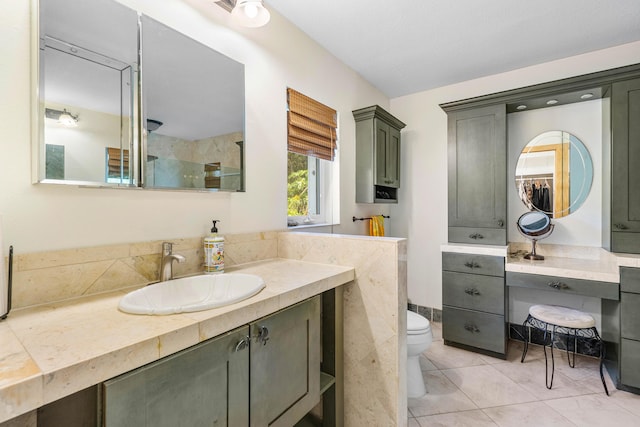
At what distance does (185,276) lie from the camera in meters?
1.36

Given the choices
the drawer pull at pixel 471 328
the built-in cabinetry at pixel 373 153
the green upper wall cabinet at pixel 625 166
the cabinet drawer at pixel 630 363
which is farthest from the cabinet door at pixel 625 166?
the built-in cabinetry at pixel 373 153

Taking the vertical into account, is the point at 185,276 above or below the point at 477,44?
below

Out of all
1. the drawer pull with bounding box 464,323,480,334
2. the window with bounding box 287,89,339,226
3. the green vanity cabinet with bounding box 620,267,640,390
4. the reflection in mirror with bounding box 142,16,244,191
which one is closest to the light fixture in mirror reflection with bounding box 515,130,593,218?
the green vanity cabinet with bounding box 620,267,640,390

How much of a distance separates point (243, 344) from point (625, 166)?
2730 millimetres

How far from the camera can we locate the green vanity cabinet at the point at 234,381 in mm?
735

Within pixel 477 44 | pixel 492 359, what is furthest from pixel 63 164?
pixel 492 359

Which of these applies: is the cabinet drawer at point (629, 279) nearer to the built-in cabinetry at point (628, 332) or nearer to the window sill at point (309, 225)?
the built-in cabinetry at point (628, 332)

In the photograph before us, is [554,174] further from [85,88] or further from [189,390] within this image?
[85,88]

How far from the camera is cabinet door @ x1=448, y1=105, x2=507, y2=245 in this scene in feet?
8.00

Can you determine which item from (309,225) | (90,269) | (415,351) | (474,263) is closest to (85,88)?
(90,269)

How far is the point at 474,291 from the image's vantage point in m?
2.40

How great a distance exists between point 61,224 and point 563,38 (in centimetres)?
325

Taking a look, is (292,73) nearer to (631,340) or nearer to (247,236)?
(247,236)

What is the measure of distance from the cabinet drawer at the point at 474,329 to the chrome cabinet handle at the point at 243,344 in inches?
82.1
